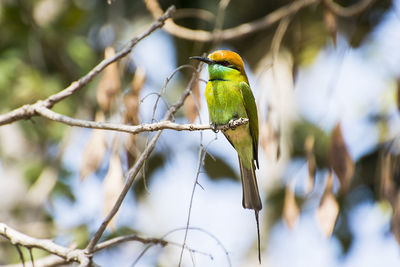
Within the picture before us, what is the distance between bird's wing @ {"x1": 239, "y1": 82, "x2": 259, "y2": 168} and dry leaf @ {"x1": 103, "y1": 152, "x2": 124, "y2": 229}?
817 millimetres

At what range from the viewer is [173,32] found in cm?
325

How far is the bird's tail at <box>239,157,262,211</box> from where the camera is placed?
274cm

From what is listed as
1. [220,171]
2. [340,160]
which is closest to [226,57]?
[340,160]

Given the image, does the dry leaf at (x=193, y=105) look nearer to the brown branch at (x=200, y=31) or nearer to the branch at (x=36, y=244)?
the brown branch at (x=200, y=31)

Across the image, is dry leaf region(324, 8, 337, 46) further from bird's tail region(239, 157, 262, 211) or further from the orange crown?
bird's tail region(239, 157, 262, 211)

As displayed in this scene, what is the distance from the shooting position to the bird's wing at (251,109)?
303 centimetres

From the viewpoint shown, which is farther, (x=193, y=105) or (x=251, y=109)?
(x=251, y=109)

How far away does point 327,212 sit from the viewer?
8.93 ft

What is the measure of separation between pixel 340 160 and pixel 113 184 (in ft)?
3.96

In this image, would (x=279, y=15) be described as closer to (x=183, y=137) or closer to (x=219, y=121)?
(x=219, y=121)

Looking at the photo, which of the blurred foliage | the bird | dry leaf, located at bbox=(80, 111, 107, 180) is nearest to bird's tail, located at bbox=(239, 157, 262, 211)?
the bird

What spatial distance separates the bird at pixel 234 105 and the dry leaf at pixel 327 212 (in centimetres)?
37

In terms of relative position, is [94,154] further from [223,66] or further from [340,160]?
[340,160]

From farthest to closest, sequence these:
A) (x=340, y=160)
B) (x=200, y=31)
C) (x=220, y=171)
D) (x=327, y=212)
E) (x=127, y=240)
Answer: (x=220, y=171) < (x=200, y=31) < (x=340, y=160) < (x=327, y=212) < (x=127, y=240)
